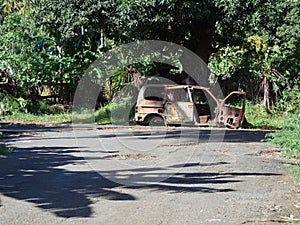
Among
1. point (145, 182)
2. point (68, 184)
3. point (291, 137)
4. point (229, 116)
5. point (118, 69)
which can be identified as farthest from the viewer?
point (118, 69)

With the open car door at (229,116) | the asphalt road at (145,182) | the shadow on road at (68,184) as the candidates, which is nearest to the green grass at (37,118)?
the asphalt road at (145,182)

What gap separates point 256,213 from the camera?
21.2ft

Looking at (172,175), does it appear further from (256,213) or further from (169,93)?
(169,93)

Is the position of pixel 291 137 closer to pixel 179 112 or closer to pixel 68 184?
pixel 68 184

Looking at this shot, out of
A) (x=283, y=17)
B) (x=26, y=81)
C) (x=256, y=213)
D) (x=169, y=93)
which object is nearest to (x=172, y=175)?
(x=256, y=213)

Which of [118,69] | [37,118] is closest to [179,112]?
[118,69]

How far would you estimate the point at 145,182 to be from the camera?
8.56m

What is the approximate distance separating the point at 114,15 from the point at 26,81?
5837 mm

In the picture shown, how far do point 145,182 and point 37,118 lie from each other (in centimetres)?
1431

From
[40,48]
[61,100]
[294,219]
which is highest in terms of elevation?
[40,48]

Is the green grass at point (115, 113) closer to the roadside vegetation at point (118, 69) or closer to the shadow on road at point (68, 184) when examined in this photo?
the roadside vegetation at point (118, 69)

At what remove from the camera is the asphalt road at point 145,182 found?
6.43m

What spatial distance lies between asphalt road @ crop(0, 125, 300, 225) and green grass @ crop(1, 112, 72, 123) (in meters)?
6.89

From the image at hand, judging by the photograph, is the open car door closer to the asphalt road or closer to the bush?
the asphalt road
